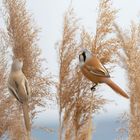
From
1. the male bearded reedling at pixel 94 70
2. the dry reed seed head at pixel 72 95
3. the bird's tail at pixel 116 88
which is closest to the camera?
the bird's tail at pixel 116 88

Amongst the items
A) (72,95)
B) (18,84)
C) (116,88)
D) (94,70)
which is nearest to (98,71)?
(94,70)

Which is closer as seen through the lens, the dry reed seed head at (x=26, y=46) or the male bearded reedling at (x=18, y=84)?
the male bearded reedling at (x=18, y=84)

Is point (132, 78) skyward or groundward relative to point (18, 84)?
skyward

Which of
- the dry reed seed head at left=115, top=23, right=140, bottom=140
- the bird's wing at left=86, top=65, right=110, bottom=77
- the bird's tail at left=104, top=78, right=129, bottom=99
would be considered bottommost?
the bird's tail at left=104, top=78, right=129, bottom=99

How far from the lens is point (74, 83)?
155 inches

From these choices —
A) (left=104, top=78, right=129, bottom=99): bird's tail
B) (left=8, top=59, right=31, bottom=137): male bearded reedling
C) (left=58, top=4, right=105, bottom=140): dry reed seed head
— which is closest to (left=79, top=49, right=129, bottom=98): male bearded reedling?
(left=104, top=78, right=129, bottom=99): bird's tail

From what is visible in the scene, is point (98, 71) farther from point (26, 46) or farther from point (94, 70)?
point (26, 46)

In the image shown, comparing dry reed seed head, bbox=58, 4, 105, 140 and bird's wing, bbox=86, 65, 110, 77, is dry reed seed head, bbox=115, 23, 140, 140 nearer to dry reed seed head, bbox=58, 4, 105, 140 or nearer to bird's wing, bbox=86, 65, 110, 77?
dry reed seed head, bbox=58, 4, 105, 140

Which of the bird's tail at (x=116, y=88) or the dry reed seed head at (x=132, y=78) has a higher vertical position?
the dry reed seed head at (x=132, y=78)

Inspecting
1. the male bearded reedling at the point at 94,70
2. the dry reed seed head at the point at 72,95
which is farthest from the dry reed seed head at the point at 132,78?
the male bearded reedling at the point at 94,70

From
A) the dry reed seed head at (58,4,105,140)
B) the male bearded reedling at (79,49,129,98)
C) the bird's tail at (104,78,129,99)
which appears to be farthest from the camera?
the dry reed seed head at (58,4,105,140)

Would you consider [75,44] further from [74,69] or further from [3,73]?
[3,73]

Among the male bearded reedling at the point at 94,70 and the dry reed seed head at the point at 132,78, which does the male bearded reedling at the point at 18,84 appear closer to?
the male bearded reedling at the point at 94,70

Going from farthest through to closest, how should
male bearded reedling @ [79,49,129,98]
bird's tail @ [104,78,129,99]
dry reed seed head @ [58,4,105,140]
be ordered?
dry reed seed head @ [58,4,105,140] → male bearded reedling @ [79,49,129,98] → bird's tail @ [104,78,129,99]
